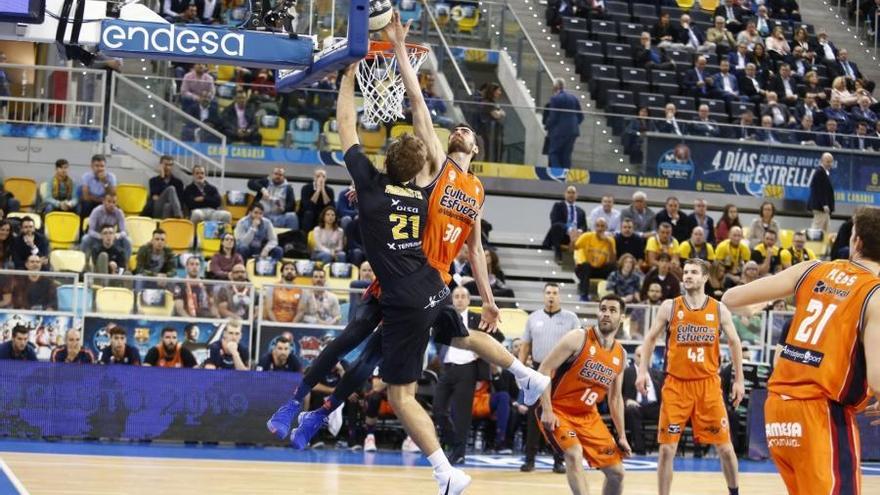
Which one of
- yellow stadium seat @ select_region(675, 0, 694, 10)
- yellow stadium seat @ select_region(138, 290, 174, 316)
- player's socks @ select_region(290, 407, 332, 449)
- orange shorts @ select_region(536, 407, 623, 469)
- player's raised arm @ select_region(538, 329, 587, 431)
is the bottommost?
orange shorts @ select_region(536, 407, 623, 469)

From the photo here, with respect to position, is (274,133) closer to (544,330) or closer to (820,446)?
(544,330)

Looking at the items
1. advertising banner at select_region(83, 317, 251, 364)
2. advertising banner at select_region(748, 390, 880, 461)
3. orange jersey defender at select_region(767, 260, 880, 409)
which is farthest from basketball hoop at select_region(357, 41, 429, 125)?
advertising banner at select_region(748, 390, 880, 461)

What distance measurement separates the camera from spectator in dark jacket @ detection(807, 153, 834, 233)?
24.5m

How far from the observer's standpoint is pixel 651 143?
23.7 metres

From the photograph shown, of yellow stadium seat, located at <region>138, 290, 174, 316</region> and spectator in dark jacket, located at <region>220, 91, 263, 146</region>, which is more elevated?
spectator in dark jacket, located at <region>220, 91, 263, 146</region>

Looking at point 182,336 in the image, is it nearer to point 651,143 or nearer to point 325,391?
point 325,391

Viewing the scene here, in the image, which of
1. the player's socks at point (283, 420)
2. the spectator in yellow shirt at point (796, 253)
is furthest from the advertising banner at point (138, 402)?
the spectator in yellow shirt at point (796, 253)

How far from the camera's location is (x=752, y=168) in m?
24.3

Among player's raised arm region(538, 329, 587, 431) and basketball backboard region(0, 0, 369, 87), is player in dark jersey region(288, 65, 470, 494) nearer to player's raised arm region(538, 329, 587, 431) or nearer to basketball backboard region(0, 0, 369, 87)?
basketball backboard region(0, 0, 369, 87)

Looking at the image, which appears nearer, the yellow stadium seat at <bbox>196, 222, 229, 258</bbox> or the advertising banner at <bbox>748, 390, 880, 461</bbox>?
the advertising banner at <bbox>748, 390, 880, 461</bbox>

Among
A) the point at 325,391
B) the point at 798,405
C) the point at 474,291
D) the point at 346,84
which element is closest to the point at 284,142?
the point at 474,291

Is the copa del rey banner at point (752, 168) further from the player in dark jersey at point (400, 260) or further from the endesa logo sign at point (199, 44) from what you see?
the player in dark jersey at point (400, 260)

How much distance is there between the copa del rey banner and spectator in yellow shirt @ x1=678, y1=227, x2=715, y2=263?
296 centimetres

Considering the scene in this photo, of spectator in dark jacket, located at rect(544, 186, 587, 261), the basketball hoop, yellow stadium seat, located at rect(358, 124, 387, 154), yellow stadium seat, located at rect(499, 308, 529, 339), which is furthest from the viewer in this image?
spectator in dark jacket, located at rect(544, 186, 587, 261)
